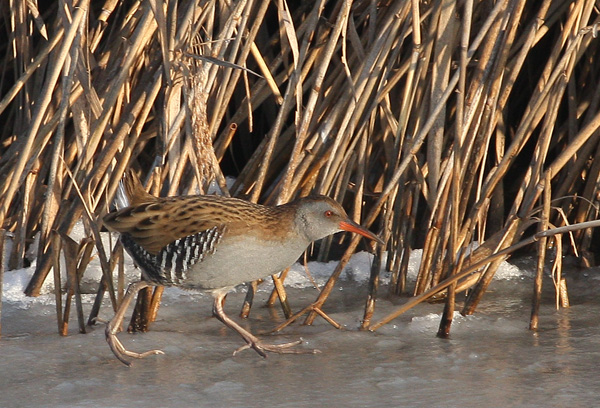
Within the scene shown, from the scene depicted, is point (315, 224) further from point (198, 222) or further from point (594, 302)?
point (594, 302)

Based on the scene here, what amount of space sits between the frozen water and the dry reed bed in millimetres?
124

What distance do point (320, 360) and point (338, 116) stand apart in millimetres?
996

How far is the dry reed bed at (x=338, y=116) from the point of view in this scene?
345cm

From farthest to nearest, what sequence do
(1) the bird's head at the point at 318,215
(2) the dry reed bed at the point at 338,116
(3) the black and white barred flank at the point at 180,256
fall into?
(2) the dry reed bed at the point at 338,116 → (1) the bird's head at the point at 318,215 → (3) the black and white barred flank at the point at 180,256

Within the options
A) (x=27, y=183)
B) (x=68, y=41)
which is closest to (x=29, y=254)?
(x=27, y=183)

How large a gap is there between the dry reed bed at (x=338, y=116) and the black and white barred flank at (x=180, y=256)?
28 cm

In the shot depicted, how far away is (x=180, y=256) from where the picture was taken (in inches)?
127

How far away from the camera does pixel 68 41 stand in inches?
133

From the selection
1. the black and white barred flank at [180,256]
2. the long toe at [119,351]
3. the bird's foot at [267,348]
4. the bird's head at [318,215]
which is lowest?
the long toe at [119,351]

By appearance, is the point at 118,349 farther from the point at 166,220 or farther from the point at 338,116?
the point at 338,116

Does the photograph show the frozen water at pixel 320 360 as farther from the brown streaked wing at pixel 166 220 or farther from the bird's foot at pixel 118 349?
the brown streaked wing at pixel 166 220

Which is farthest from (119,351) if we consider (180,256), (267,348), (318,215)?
(318,215)

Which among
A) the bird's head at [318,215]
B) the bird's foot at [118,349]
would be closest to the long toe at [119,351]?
the bird's foot at [118,349]

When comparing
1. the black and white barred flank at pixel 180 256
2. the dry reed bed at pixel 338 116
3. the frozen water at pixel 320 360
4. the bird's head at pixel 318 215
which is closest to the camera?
the frozen water at pixel 320 360
